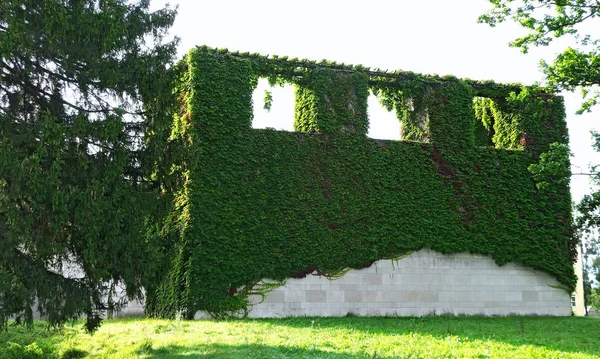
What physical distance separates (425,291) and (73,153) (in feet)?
32.4

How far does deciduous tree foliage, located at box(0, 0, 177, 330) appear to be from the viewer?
8914 millimetres

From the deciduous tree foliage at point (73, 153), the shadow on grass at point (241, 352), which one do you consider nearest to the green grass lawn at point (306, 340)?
the shadow on grass at point (241, 352)

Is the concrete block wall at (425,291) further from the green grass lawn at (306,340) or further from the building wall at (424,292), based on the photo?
the green grass lawn at (306,340)

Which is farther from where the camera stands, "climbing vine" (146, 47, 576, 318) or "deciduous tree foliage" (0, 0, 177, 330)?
"climbing vine" (146, 47, 576, 318)

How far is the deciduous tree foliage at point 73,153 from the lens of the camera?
8914 mm

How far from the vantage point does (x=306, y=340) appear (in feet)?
32.6

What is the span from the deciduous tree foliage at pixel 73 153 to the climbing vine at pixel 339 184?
2.80 m

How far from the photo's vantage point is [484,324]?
1367 cm

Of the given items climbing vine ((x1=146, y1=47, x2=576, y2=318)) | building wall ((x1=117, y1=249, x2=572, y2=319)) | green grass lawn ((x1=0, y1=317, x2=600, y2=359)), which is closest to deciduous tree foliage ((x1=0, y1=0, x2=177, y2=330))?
green grass lawn ((x1=0, y1=317, x2=600, y2=359))

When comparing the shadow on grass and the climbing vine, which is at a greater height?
the climbing vine

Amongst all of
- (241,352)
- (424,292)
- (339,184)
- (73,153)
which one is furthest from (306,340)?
(424,292)

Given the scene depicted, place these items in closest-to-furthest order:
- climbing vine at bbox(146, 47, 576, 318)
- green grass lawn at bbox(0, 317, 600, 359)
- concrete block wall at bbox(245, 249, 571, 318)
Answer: green grass lawn at bbox(0, 317, 600, 359) < climbing vine at bbox(146, 47, 576, 318) < concrete block wall at bbox(245, 249, 571, 318)

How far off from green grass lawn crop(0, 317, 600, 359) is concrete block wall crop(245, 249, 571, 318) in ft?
3.81

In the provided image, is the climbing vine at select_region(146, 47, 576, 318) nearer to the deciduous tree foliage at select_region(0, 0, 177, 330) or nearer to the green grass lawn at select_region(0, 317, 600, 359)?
the green grass lawn at select_region(0, 317, 600, 359)
